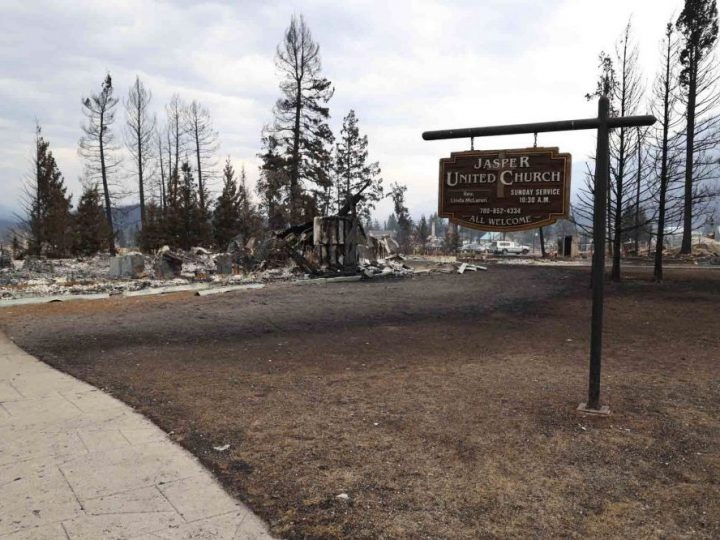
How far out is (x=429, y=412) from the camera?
488 cm

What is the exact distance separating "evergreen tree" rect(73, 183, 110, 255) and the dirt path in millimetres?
22512

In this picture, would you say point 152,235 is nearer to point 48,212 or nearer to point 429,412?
point 48,212

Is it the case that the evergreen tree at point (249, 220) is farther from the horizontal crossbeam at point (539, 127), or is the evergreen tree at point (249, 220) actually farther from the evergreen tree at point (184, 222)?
the horizontal crossbeam at point (539, 127)

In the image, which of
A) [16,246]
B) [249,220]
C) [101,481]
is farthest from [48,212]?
[101,481]

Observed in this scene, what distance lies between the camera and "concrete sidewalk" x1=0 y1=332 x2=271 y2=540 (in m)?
2.84

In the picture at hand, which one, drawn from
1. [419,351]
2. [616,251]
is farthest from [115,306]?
[616,251]

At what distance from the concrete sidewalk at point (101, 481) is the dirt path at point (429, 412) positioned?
20 cm

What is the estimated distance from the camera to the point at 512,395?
5.41 m

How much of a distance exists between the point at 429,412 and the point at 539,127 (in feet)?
10.4

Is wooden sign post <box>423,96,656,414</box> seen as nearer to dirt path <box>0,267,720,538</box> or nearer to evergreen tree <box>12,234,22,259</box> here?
dirt path <box>0,267,720,538</box>

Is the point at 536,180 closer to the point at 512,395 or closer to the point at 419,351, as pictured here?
the point at 512,395

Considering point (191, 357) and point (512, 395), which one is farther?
point (191, 357)

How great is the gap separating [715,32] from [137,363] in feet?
85.5

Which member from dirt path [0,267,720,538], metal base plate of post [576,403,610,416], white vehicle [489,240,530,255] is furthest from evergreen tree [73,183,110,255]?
white vehicle [489,240,530,255]
